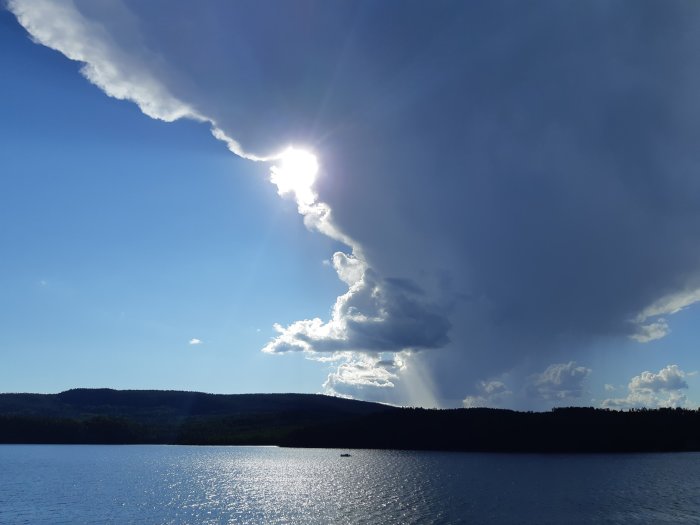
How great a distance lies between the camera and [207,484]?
158250 mm

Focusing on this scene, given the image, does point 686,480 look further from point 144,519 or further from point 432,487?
point 144,519

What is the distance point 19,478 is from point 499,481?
138282mm

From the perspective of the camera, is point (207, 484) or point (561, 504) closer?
point (561, 504)

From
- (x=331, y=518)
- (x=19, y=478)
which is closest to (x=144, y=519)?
(x=331, y=518)

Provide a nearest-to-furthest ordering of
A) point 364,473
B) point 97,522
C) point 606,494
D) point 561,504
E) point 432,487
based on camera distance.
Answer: point 97,522 < point 561,504 < point 606,494 < point 432,487 < point 364,473

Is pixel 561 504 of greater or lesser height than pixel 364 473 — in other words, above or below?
below

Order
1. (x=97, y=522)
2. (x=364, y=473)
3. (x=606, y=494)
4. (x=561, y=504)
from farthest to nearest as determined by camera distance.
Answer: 1. (x=364, y=473)
2. (x=606, y=494)
3. (x=561, y=504)
4. (x=97, y=522)

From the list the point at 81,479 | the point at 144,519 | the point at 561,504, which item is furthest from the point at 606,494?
the point at 81,479

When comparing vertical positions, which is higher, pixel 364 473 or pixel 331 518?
pixel 364 473

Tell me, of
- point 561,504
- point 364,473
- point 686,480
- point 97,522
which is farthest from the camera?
point 364,473

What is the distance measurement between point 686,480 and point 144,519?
466 ft

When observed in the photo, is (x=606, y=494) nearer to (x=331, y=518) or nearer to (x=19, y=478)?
(x=331, y=518)

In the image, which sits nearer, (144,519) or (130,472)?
(144,519)

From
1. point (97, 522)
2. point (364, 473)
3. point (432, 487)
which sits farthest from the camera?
point (364, 473)
